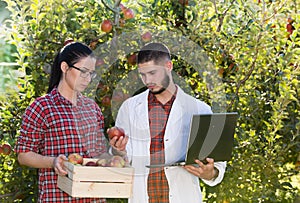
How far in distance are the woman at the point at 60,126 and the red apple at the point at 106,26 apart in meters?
0.56

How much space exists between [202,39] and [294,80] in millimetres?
596

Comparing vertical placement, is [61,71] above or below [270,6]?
below

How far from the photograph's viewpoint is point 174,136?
272cm

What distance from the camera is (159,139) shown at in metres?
2.74

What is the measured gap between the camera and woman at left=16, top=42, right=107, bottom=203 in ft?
8.53

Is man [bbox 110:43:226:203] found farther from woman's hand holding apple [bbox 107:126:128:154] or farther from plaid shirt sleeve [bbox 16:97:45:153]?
plaid shirt sleeve [bbox 16:97:45:153]

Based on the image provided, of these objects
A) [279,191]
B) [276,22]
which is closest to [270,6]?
[276,22]

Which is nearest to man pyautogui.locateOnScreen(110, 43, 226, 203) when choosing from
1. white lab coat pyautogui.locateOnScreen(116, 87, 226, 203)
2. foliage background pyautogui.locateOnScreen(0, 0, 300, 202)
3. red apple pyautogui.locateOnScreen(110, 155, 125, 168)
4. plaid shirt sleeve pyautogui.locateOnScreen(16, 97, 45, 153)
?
white lab coat pyautogui.locateOnScreen(116, 87, 226, 203)

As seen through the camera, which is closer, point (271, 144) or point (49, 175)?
point (49, 175)

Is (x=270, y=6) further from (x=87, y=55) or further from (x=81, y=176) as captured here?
(x=81, y=176)

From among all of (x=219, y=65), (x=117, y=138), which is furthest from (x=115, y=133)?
(x=219, y=65)

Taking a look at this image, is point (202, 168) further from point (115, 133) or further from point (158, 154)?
point (115, 133)

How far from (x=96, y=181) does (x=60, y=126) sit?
30cm

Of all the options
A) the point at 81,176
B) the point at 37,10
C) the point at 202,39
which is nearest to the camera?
the point at 81,176
